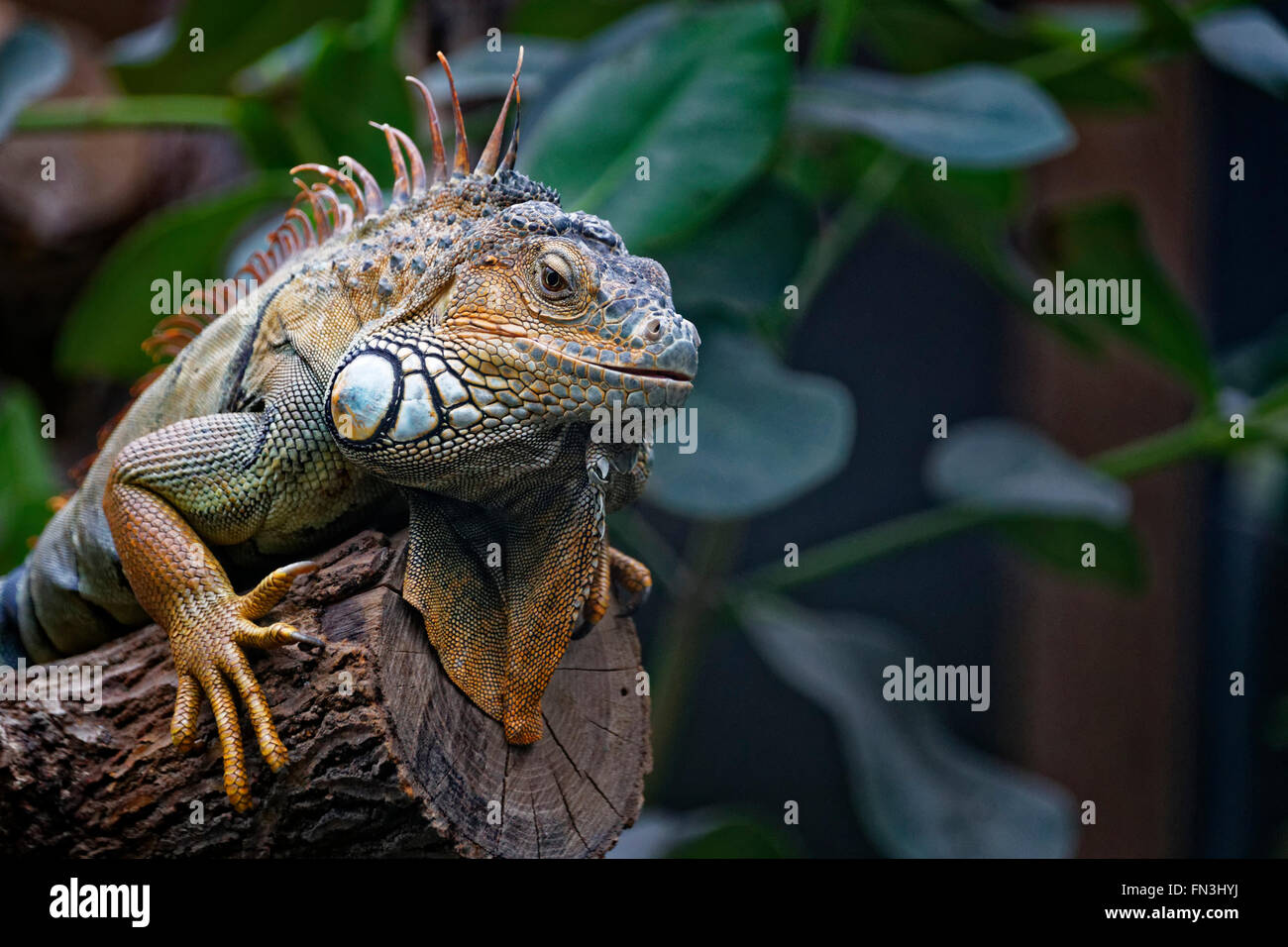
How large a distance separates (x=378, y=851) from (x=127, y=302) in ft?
9.30

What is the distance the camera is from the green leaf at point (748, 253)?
326cm

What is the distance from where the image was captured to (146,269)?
3.77 m

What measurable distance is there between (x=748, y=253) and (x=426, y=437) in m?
1.88

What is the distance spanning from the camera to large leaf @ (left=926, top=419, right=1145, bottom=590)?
3730 millimetres

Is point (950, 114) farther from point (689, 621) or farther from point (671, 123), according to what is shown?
point (689, 621)

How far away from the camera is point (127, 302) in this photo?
388 cm

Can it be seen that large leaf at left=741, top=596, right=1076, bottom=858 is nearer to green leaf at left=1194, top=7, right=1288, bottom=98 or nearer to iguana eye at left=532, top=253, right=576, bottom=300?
green leaf at left=1194, top=7, right=1288, bottom=98

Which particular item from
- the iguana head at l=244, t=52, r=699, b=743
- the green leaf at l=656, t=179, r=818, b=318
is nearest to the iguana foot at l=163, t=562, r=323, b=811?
the iguana head at l=244, t=52, r=699, b=743

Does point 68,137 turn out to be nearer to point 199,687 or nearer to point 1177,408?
point 199,687

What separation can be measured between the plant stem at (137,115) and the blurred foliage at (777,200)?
11 mm

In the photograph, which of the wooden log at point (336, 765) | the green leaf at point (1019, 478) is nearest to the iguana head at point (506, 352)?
the wooden log at point (336, 765)

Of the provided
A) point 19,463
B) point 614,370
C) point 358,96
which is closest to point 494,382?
point 614,370
